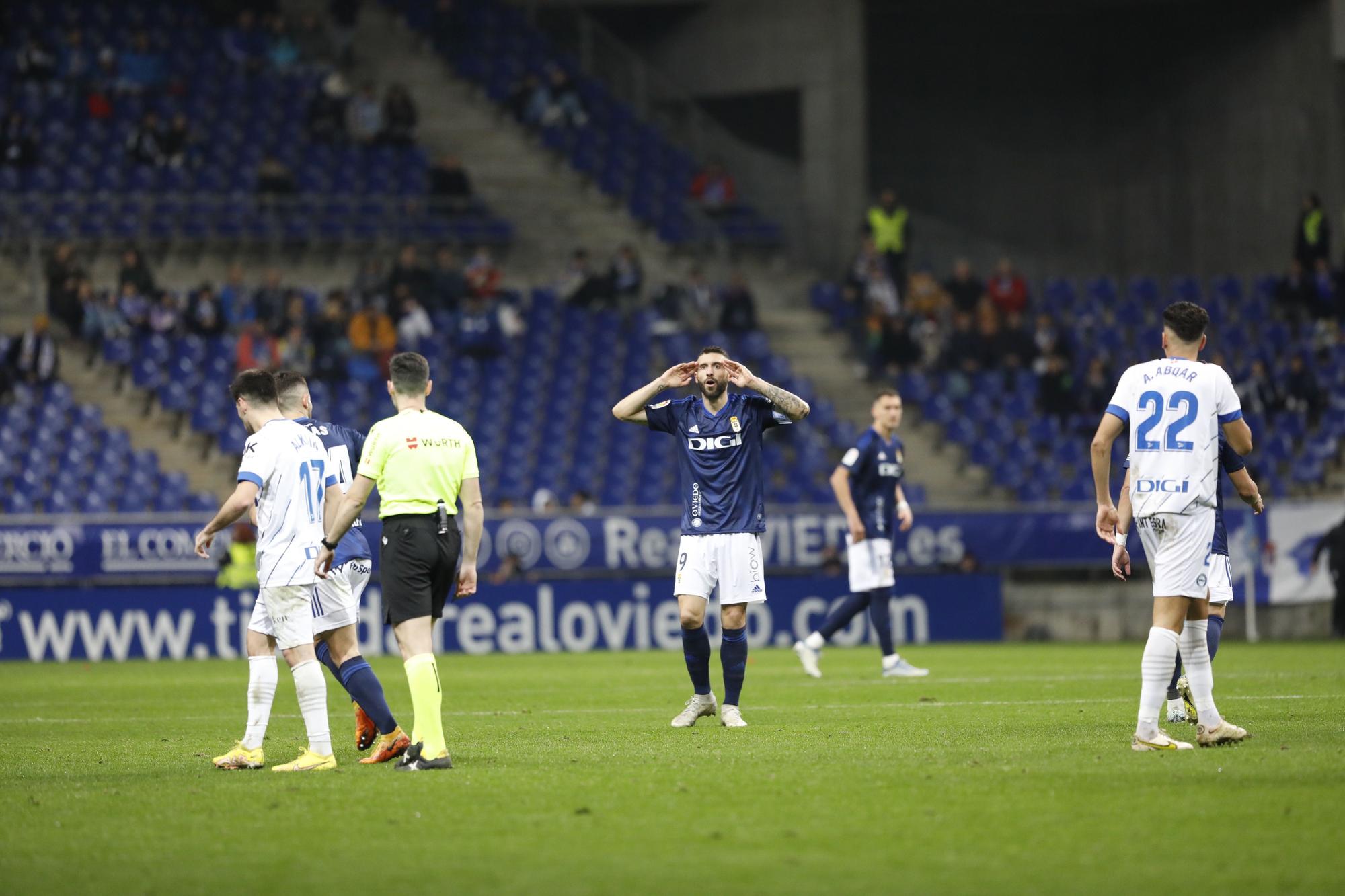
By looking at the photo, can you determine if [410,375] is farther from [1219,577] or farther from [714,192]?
[714,192]

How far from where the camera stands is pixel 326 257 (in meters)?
32.2

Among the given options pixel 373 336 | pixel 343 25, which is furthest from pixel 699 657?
pixel 343 25

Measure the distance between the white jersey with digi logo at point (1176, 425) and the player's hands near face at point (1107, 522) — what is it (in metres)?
0.17

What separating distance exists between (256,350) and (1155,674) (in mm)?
20559

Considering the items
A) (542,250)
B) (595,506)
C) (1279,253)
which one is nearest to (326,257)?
(542,250)

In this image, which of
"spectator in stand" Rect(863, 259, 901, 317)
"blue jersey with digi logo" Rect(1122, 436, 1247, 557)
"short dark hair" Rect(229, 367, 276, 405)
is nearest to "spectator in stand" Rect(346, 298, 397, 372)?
"spectator in stand" Rect(863, 259, 901, 317)

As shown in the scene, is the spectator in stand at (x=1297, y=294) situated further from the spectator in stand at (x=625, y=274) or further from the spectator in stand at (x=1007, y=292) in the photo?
the spectator in stand at (x=625, y=274)

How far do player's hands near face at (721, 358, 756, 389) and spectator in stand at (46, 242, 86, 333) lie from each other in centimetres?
1946

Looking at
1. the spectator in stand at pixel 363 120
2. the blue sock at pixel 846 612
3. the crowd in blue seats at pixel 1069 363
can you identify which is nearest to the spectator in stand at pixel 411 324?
the spectator in stand at pixel 363 120

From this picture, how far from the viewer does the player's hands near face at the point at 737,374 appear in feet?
36.9

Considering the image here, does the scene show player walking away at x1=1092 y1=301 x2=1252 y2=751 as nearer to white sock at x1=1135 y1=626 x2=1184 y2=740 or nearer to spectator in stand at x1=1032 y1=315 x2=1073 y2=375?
white sock at x1=1135 y1=626 x2=1184 y2=740

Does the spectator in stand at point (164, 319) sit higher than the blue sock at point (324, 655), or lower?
higher

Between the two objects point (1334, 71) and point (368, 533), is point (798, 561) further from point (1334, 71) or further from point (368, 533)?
point (1334, 71)

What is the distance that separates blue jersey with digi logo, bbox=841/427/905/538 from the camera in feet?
55.7
